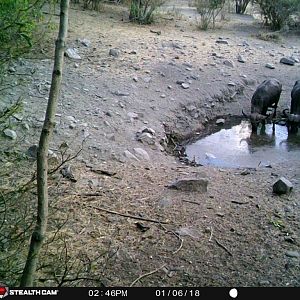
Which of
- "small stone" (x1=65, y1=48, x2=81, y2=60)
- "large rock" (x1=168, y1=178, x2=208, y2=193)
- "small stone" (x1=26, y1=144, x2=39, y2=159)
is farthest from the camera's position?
"small stone" (x1=65, y1=48, x2=81, y2=60)

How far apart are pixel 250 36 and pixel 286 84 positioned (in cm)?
379

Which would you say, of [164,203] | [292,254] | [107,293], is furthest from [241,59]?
[107,293]

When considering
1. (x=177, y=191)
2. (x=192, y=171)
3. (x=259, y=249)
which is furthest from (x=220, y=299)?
(x=192, y=171)

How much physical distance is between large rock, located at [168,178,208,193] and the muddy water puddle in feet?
5.65

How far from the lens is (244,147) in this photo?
775 cm

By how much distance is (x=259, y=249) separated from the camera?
13.2 ft

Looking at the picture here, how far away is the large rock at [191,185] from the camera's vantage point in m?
5.10

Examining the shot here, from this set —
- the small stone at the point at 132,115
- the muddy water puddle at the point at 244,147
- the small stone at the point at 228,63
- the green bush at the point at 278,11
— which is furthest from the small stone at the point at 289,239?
the green bush at the point at 278,11

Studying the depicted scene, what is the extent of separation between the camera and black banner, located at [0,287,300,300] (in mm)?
2449

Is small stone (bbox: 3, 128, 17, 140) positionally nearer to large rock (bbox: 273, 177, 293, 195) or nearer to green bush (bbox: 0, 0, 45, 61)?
green bush (bbox: 0, 0, 45, 61)

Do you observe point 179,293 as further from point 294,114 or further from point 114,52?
point 114,52

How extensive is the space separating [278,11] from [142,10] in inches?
161

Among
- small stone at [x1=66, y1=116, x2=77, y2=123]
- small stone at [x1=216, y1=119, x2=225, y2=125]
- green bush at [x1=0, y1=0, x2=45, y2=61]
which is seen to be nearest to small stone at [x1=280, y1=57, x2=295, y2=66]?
small stone at [x1=216, y1=119, x2=225, y2=125]

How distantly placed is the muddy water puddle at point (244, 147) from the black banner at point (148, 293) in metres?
3.97
